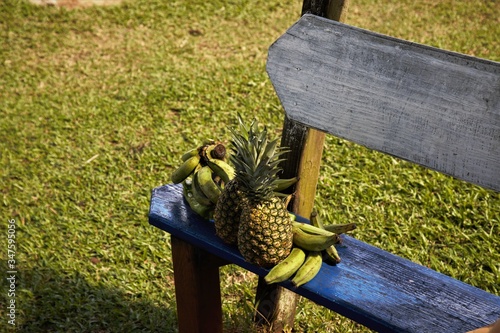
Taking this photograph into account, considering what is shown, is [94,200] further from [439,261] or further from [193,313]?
[439,261]

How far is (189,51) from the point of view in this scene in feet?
23.1

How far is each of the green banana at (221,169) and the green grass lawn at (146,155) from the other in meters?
1.05

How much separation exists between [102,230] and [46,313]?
83cm

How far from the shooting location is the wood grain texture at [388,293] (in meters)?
2.46

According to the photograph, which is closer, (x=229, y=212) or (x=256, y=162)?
(x=256, y=162)

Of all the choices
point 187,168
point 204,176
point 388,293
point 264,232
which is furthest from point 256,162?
point 388,293

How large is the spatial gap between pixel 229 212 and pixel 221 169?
1.42ft

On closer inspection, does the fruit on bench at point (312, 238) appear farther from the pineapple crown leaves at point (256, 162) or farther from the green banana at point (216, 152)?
the green banana at point (216, 152)

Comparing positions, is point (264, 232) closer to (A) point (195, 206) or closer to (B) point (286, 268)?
(B) point (286, 268)

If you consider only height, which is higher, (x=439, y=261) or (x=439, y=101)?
(x=439, y=101)

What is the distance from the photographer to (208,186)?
3008 millimetres

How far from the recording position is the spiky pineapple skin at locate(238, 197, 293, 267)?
258 centimetres

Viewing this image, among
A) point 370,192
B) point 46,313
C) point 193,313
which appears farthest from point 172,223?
point 370,192

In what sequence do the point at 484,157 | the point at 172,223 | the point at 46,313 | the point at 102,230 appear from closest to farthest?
the point at 484,157 → the point at 172,223 → the point at 46,313 → the point at 102,230
